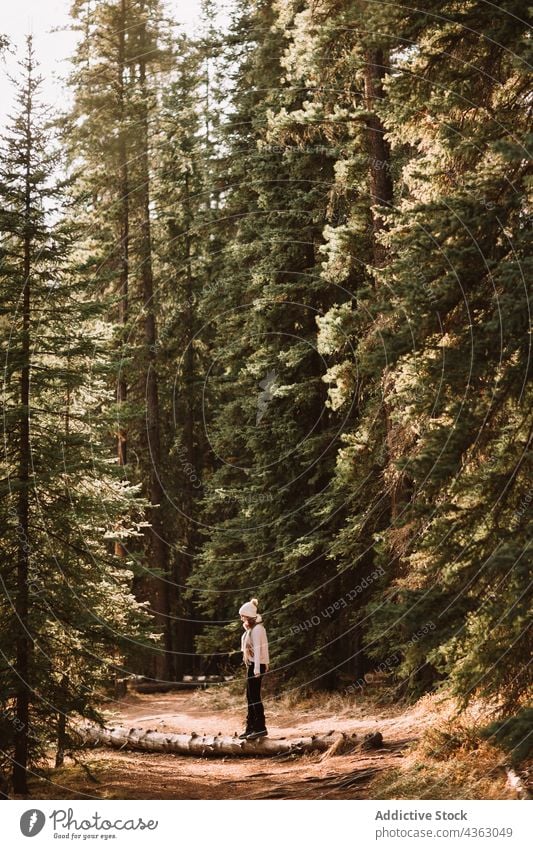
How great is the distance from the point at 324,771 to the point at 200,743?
301cm

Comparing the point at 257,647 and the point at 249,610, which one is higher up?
the point at 249,610

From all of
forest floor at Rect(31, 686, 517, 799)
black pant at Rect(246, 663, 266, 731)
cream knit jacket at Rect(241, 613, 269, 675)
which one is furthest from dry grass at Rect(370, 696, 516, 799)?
cream knit jacket at Rect(241, 613, 269, 675)

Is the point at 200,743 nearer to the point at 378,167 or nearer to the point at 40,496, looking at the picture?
the point at 40,496

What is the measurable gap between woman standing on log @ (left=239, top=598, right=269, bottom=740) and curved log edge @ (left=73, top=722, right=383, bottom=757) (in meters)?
0.26

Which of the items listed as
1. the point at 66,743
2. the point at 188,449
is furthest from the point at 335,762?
the point at 188,449

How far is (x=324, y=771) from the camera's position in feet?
34.1

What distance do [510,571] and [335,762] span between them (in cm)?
470

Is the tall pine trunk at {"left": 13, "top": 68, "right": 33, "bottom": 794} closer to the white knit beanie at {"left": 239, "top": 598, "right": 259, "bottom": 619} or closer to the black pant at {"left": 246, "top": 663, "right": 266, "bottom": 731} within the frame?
the black pant at {"left": 246, "top": 663, "right": 266, "bottom": 731}

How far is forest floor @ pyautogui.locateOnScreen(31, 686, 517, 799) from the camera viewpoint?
8.73m

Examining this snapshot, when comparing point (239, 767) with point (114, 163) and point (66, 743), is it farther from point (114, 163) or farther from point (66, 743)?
point (114, 163)

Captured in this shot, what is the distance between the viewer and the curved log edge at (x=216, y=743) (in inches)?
446

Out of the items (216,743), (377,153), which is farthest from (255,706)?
(377,153)

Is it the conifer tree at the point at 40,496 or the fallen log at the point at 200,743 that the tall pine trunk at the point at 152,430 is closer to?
the fallen log at the point at 200,743

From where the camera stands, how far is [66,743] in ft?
34.1
